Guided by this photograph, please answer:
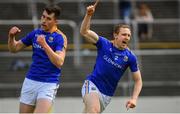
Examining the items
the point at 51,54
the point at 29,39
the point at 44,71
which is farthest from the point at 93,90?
the point at 29,39

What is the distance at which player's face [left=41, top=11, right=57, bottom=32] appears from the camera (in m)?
11.7

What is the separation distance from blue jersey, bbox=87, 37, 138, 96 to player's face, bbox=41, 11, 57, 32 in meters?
0.86

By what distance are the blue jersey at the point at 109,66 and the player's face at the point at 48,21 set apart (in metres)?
0.86

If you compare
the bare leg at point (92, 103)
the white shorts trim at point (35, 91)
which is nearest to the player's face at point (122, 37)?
the bare leg at point (92, 103)

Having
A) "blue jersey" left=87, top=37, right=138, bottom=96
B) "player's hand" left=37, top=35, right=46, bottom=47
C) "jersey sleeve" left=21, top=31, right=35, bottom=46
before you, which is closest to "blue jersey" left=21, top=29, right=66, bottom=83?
"jersey sleeve" left=21, top=31, right=35, bottom=46

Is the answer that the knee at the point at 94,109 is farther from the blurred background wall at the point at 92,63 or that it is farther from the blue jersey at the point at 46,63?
the blurred background wall at the point at 92,63

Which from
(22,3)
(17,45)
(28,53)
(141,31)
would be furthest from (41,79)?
(22,3)

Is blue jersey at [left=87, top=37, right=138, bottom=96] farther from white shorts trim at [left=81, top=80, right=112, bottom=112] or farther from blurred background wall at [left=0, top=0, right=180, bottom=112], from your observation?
blurred background wall at [left=0, top=0, right=180, bottom=112]

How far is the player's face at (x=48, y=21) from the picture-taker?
1173 cm

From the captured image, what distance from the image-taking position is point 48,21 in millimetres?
11766

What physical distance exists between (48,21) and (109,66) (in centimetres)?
115

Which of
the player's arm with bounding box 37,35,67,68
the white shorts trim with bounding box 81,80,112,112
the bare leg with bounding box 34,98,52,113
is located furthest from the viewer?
the white shorts trim with bounding box 81,80,112,112

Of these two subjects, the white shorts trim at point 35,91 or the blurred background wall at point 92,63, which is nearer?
the white shorts trim at point 35,91

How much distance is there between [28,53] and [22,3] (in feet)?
12.3
